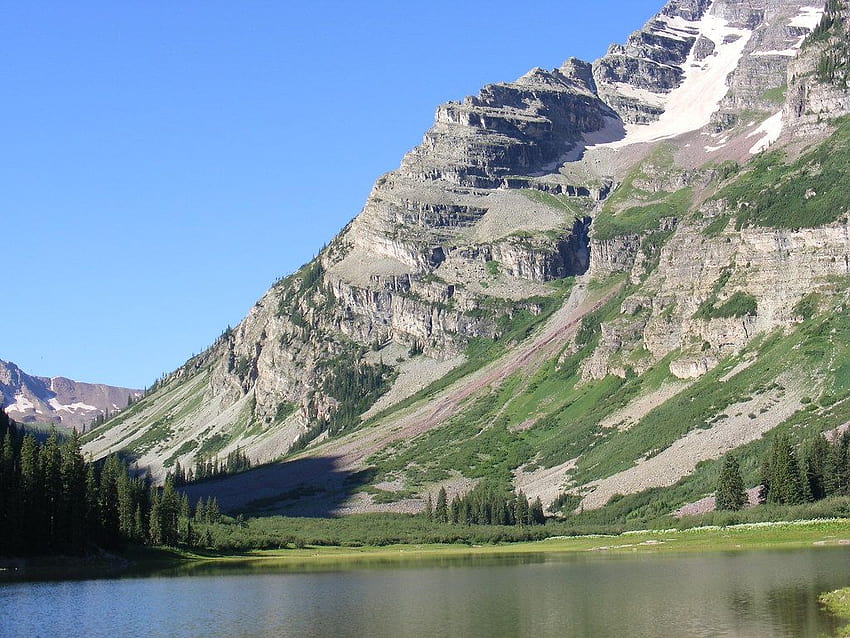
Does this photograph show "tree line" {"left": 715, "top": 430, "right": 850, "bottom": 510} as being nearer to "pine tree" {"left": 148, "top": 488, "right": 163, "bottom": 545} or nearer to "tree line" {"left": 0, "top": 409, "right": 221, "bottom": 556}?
"pine tree" {"left": 148, "top": 488, "right": 163, "bottom": 545}

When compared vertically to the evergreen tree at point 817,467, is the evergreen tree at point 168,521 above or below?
below

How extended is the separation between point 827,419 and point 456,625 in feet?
431

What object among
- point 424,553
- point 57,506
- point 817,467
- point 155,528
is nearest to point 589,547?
point 424,553

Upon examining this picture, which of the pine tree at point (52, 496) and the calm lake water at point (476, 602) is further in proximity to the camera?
the pine tree at point (52, 496)

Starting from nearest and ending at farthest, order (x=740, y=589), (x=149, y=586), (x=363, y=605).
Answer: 1. (x=740, y=589)
2. (x=363, y=605)
3. (x=149, y=586)

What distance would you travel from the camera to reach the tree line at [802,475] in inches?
6614

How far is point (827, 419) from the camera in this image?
195875mm

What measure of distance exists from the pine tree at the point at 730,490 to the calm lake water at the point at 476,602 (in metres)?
50.2

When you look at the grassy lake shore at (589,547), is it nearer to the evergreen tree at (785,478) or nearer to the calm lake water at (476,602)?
the evergreen tree at (785,478)

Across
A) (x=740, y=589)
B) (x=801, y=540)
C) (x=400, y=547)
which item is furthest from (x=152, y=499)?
(x=740, y=589)

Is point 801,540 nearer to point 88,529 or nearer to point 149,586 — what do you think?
point 149,586

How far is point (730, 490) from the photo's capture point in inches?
7037

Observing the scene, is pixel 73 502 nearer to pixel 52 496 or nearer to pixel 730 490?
pixel 52 496

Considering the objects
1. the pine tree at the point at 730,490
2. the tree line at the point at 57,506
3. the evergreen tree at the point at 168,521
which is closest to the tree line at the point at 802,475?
the pine tree at the point at 730,490
